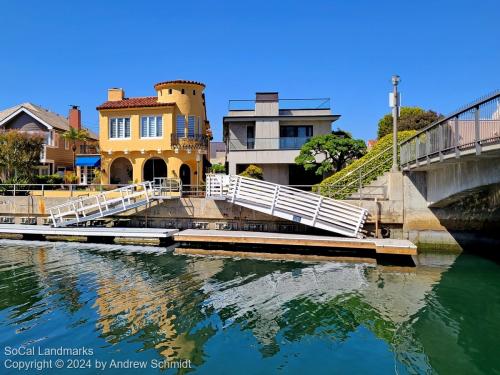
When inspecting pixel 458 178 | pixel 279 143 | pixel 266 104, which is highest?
pixel 266 104

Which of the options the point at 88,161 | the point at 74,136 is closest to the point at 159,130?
the point at 88,161

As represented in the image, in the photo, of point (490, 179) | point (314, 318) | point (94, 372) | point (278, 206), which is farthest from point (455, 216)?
point (94, 372)

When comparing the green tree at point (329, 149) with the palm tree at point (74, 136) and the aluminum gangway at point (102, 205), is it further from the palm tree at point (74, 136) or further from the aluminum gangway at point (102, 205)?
the palm tree at point (74, 136)

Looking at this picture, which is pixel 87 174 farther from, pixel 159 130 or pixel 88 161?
pixel 159 130

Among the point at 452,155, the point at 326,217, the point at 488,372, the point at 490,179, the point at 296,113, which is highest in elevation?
the point at 296,113

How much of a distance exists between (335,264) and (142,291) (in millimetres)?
8495

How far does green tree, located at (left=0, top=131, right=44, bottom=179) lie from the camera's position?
29719 mm

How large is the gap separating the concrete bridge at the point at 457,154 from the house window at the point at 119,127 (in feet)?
71.4

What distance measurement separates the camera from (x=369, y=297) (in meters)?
12.1

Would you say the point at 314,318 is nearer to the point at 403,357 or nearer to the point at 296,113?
the point at 403,357

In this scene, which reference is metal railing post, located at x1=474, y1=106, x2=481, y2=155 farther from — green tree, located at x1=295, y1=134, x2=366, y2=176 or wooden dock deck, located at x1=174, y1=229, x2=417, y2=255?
green tree, located at x1=295, y1=134, x2=366, y2=176

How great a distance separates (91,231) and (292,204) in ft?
38.8

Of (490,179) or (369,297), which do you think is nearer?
(369,297)

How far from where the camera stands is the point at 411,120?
34938 millimetres
